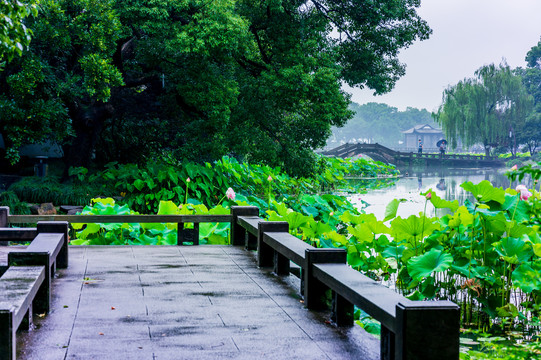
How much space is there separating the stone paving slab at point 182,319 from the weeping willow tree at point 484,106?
41882 mm

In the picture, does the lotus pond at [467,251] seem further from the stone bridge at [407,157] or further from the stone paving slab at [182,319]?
the stone bridge at [407,157]

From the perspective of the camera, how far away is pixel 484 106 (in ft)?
148

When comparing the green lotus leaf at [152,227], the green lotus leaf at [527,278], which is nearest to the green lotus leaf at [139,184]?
the green lotus leaf at [152,227]

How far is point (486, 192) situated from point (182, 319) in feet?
13.3

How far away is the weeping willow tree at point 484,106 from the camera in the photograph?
4453 centimetres

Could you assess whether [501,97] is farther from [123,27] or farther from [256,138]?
[123,27]

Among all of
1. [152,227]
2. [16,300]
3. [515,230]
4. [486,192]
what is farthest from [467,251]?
[16,300]

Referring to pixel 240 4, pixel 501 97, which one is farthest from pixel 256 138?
pixel 501 97

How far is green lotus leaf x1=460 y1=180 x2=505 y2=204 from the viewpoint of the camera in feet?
22.1

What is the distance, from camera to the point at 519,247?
5945 millimetres

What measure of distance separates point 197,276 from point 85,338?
1.98 metres

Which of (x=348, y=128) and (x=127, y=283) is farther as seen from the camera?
(x=348, y=128)

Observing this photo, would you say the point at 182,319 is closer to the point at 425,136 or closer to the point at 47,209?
the point at 47,209

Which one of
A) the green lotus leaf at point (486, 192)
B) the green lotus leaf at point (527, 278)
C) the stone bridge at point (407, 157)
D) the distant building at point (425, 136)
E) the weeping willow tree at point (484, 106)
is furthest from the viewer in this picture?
the distant building at point (425, 136)
